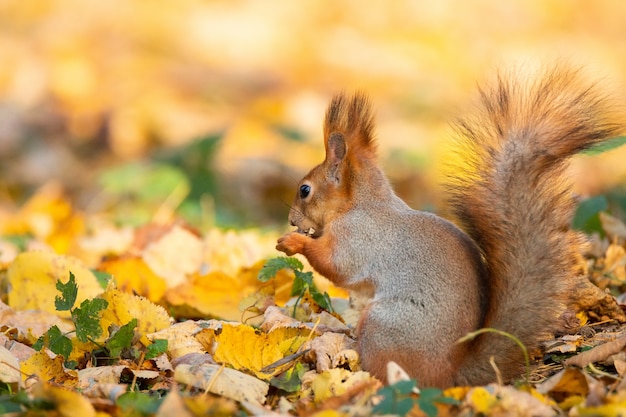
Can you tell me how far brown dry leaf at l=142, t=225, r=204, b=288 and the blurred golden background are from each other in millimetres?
1009

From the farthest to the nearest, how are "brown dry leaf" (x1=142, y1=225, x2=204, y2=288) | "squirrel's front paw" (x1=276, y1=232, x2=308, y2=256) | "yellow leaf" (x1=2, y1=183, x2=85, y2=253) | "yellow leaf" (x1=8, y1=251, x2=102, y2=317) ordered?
"yellow leaf" (x1=2, y1=183, x2=85, y2=253), "brown dry leaf" (x1=142, y1=225, x2=204, y2=288), "yellow leaf" (x1=8, y1=251, x2=102, y2=317), "squirrel's front paw" (x1=276, y1=232, x2=308, y2=256)

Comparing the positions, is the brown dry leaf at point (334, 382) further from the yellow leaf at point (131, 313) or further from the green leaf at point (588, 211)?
the green leaf at point (588, 211)

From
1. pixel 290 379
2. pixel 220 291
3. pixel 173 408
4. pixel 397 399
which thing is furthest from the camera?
pixel 220 291

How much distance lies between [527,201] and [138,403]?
928mm

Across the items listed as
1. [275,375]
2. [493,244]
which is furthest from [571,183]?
[275,375]

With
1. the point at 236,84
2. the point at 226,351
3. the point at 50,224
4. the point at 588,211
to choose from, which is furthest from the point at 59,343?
the point at 236,84

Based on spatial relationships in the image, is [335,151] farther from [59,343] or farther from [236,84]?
[236,84]

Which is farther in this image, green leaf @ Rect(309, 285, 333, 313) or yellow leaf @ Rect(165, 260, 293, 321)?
yellow leaf @ Rect(165, 260, 293, 321)

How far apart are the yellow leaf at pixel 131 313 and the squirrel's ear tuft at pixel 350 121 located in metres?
0.63

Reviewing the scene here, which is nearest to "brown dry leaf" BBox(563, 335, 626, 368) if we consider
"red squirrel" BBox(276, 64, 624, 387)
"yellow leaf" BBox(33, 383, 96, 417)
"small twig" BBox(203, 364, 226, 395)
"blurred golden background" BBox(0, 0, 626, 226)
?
"red squirrel" BBox(276, 64, 624, 387)

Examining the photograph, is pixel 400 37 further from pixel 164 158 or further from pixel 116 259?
pixel 116 259

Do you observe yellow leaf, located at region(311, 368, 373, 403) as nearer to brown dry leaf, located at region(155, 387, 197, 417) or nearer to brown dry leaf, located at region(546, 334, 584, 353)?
brown dry leaf, located at region(155, 387, 197, 417)

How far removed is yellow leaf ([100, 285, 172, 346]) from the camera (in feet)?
7.39

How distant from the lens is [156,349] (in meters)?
2.09
